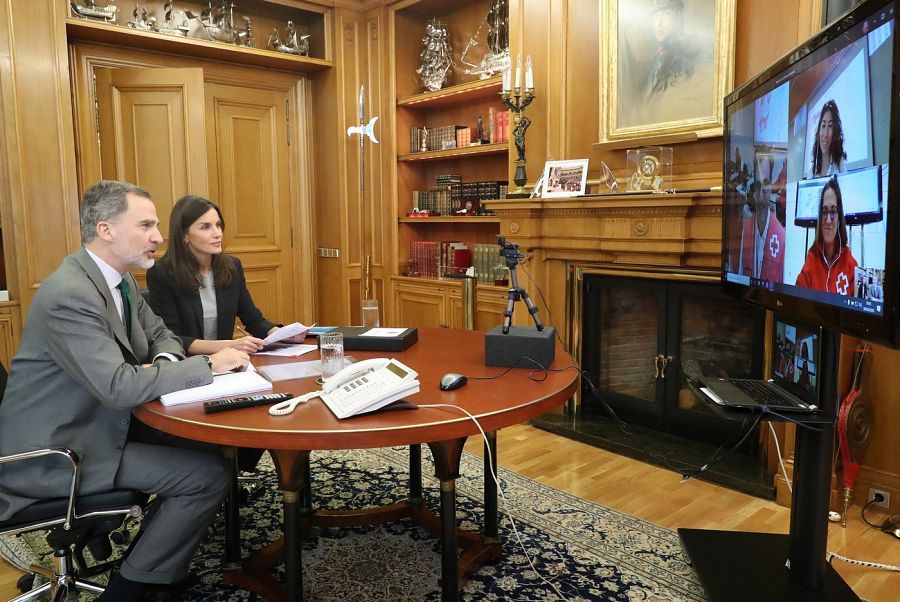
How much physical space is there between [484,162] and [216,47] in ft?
6.67

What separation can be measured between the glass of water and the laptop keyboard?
115cm

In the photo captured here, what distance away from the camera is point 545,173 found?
3756 millimetres

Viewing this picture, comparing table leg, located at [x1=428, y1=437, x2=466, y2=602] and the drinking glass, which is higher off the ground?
the drinking glass

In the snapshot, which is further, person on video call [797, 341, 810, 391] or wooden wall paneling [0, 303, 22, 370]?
wooden wall paneling [0, 303, 22, 370]

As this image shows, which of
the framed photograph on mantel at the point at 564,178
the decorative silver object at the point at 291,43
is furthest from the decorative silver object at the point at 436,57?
the framed photograph on mantel at the point at 564,178

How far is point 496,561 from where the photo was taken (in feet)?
7.59

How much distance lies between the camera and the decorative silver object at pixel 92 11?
415 cm

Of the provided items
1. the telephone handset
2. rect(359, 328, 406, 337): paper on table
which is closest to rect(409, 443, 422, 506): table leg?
rect(359, 328, 406, 337): paper on table

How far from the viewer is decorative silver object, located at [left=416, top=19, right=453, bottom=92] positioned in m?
5.00

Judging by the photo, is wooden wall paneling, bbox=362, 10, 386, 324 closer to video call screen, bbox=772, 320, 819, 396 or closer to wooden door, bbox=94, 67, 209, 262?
wooden door, bbox=94, 67, 209, 262

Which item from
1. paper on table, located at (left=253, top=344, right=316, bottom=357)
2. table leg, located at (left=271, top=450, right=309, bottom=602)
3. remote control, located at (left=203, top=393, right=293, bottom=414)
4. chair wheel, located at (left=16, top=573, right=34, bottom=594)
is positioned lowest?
chair wheel, located at (left=16, top=573, right=34, bottom=594)

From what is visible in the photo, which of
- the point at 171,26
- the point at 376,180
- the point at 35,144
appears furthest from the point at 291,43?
the point at 35,144

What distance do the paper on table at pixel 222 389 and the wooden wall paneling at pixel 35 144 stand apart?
281cm

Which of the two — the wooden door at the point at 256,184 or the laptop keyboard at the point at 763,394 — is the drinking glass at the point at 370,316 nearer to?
the laptop keyboard at the point at 763,394
